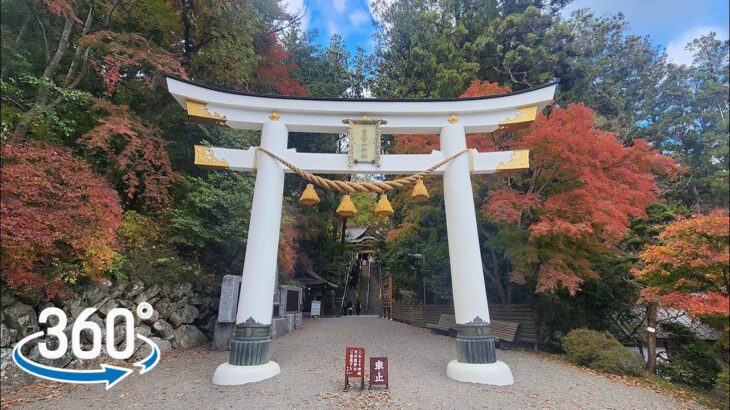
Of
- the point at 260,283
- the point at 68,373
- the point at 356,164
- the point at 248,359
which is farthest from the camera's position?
the point at 356,164

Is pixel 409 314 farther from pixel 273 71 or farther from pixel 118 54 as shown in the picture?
pixel 118 54

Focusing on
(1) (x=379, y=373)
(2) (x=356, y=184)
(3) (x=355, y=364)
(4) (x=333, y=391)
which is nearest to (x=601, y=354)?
(1) (x=379, y=373)

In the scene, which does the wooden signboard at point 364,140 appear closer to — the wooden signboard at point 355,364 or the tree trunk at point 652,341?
the wooden signboard at point 355,364

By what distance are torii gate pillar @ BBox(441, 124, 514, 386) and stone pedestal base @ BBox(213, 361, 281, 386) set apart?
122 inches

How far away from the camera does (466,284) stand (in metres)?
6.13

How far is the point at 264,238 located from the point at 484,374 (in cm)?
426

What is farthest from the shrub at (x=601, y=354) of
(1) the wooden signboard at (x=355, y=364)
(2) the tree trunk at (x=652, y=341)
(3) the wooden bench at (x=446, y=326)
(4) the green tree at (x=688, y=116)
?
(4) the green tree at (x=688, y=116)

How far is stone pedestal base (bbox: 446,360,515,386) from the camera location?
5504mm

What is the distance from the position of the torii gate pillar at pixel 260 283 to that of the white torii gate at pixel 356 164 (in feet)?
0.05

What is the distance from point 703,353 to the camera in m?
7.81

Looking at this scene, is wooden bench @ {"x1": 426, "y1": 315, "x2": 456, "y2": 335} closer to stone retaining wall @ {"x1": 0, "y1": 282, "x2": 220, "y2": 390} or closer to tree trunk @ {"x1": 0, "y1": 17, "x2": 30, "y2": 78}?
stone retaining wall @ {"x1": 0, "y1": 282, "x2": 220, "y2": 390}

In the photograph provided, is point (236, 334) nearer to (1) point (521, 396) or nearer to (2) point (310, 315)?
(1) point (521, 396)

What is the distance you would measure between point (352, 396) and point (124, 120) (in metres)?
7.16

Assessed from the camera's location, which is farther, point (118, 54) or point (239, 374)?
point (118, 54)
